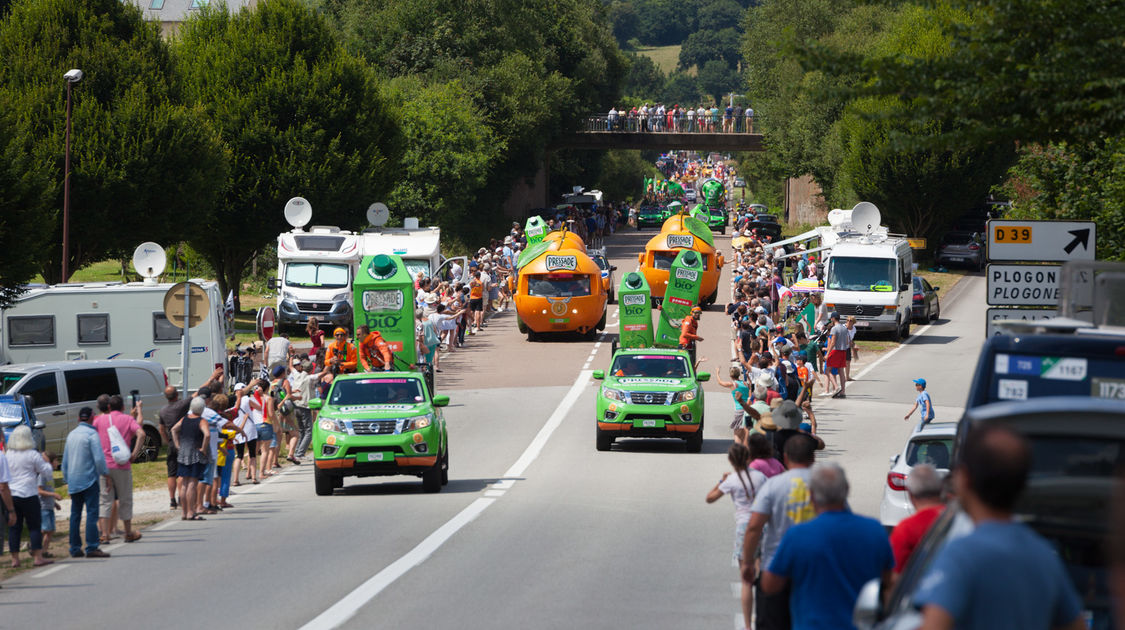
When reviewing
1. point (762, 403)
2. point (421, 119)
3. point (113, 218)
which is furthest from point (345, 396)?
point (421, 119)

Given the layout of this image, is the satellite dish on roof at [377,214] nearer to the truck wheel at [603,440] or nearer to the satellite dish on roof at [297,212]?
the satellite dish on roof at [297,212]

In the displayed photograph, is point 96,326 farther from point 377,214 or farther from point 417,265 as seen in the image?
point 377,214

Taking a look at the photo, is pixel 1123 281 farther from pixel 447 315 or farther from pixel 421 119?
pixel 421 119

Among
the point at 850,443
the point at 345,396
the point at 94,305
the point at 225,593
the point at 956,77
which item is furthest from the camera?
the point at 94,305

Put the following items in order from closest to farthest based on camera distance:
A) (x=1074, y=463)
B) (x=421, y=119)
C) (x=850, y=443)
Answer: (x=1074, y=463), (x=850, y=443), (x=421, y=119)

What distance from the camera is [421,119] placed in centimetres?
6531

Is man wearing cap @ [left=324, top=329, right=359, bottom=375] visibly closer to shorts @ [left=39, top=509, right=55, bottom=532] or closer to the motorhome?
the motorhome

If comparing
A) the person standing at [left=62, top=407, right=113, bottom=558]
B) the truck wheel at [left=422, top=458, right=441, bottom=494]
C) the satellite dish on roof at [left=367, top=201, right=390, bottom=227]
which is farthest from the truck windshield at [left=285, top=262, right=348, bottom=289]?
the person standing at [left=62, top=407, right=113, bottom=558]

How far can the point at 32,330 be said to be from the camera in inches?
1151

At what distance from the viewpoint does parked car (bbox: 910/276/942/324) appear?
A: 45.7m

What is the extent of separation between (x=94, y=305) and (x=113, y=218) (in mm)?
15423

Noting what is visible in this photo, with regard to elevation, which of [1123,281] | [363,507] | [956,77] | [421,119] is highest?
[421,119]

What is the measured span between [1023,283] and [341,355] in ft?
44.2

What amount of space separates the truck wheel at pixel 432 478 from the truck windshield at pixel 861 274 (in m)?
24.4
